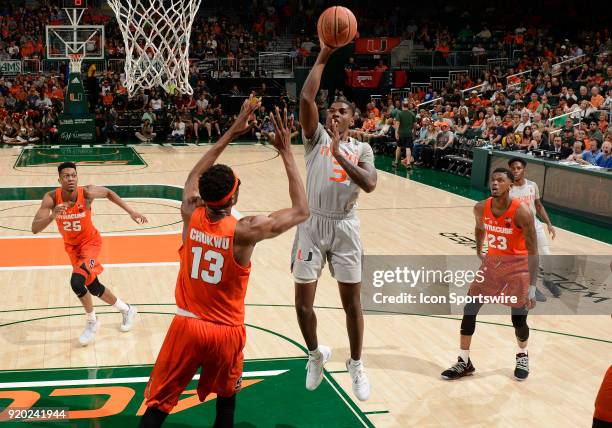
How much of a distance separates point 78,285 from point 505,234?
3.46 meters

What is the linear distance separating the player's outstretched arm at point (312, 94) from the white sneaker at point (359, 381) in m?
1.59

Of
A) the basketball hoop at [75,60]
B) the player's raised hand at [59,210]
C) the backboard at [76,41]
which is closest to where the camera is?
A: the player's raised hand at [59,210]

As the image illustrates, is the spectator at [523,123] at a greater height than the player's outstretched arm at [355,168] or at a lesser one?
lesser

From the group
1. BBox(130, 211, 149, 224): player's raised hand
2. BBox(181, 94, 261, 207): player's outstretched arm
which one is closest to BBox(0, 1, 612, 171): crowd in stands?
BBox(130, 211, 149, 224): player's raised hand

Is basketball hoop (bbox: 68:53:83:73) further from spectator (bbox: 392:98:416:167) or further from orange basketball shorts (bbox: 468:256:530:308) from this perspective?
orange basketball shorts (bbox: 468:256:530:308)

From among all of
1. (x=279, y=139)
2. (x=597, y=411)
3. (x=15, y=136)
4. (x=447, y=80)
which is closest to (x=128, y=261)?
(x=279, y=139)

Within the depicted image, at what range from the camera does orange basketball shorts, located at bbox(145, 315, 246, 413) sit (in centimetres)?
377

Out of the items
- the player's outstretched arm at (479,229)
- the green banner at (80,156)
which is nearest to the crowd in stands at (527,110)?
the green banner at (80,156)

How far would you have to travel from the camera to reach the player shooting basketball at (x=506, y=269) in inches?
220

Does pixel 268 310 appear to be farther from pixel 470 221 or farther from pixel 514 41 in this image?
pixel 514 41

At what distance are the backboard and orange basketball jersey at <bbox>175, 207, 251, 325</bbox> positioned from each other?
1797 cm

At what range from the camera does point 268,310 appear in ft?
24.0

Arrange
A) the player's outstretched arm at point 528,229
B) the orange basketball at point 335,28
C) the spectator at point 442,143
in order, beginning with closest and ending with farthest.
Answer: the orange basketball at point 335,28 → the player's outstretched arm at point 528,229 → the spectator at point 442,143

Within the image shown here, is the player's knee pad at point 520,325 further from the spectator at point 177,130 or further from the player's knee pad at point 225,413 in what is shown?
the spectator at point 177,130
